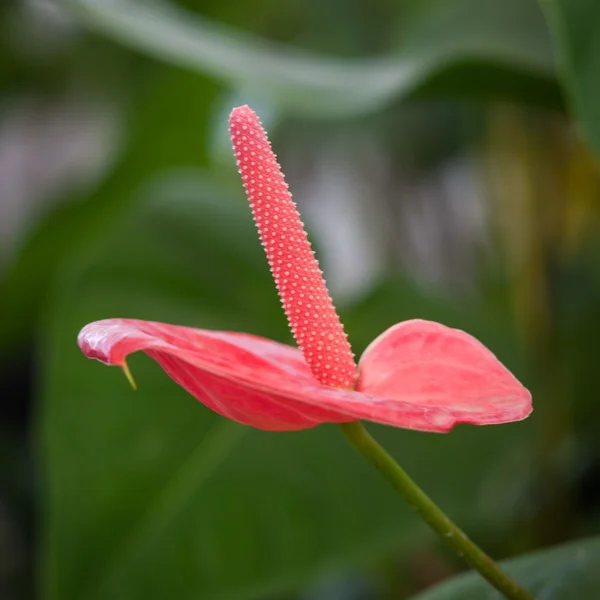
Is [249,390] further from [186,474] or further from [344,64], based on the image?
[344,64]

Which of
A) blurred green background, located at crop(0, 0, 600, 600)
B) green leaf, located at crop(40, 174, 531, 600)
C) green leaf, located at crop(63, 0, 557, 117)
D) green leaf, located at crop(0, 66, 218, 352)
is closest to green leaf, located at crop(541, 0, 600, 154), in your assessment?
blurred green background, located at crop(0, 0, 600, 600)

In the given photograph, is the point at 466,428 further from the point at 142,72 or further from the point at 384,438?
the point at 142,72

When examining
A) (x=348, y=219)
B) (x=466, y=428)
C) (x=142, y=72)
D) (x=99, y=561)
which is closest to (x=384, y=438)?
(x=466, y=428)

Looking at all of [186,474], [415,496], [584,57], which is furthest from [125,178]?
[415,496]

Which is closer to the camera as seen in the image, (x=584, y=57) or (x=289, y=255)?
(x=289, y=255)

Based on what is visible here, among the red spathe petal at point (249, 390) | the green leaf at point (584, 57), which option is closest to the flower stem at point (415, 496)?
the red spathe petal at point (249, 390)
